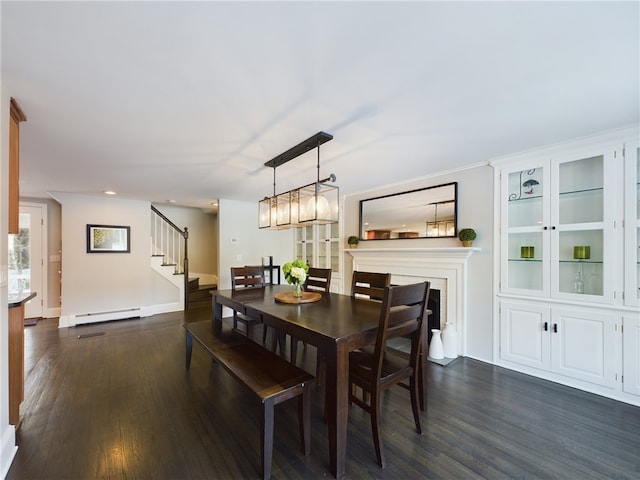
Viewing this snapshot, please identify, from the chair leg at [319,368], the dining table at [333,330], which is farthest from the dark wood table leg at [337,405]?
the chair leg at [319,368]

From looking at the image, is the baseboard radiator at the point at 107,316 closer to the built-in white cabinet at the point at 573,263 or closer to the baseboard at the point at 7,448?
the baseboard at the point at 7,448

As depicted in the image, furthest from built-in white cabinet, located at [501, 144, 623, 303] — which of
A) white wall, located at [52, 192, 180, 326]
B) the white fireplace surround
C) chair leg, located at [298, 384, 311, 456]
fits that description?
white wall, located at [52, 192, 180, 326]

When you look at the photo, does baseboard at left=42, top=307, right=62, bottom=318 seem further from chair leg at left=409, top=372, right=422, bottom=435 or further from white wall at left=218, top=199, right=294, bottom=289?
chair leg at left=409, top=372, right=422, bottom=435

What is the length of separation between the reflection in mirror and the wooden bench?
102 inches

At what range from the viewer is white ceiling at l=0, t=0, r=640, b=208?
1150 mm

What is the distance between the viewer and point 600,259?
8.24ft

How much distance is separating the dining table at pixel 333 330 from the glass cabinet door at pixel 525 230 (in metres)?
1.73

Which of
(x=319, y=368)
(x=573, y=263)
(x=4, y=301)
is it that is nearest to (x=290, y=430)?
(x=319, y=368)

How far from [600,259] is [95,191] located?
258 inches

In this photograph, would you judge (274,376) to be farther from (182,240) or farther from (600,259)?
(182,240)

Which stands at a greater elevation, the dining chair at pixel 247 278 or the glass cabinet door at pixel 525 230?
the glass cabinet door at pixel 525 230

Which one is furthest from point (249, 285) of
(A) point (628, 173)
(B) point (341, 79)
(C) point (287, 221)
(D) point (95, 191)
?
(A) point (628, 173)

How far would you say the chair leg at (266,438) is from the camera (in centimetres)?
151

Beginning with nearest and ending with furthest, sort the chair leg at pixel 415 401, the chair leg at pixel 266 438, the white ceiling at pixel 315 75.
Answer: the white ceiling at pixel 315 75 < the chair leg at pixel 266 438 < the chair leg at pixel 415 401
